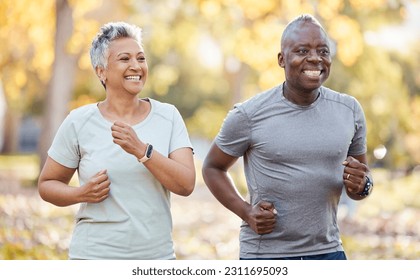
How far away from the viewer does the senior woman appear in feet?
9.66

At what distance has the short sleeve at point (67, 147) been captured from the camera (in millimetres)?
3049

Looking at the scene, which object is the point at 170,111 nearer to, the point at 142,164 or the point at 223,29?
the point at 142,164

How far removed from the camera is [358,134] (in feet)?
11.0

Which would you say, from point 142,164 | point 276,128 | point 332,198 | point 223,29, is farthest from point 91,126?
point 223,29

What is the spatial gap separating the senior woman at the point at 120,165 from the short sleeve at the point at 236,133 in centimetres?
26

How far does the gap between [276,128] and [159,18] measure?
13.9m

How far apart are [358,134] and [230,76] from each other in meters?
13.8

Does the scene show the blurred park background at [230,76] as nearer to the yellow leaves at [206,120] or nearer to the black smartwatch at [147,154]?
the black smartwatch at [147,154]

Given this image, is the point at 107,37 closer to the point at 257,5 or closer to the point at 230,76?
the point at 257,5

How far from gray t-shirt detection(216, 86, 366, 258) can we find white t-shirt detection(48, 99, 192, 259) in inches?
13.2

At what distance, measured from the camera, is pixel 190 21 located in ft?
57.1
